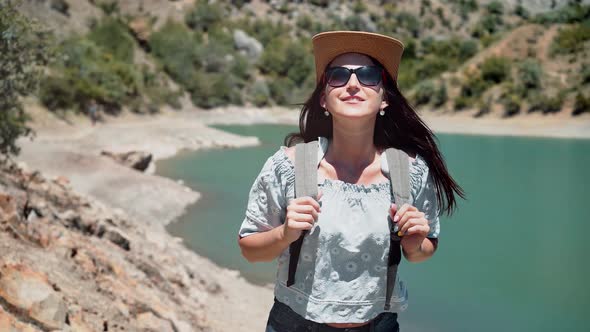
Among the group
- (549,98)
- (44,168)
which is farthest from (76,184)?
(549,98)

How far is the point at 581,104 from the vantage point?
126 feet

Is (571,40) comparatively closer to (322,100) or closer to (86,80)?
(86,80)

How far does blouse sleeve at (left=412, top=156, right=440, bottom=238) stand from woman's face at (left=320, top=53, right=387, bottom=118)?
11.1 inches

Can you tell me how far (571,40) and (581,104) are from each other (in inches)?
523

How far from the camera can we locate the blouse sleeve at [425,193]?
2.30 metres

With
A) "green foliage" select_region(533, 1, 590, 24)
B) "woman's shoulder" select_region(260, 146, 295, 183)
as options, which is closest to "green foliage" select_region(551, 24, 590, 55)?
"green foliage" select_region(533, 1, 590, 24)

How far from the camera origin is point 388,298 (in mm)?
2295

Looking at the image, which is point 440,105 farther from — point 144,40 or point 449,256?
point 449,256

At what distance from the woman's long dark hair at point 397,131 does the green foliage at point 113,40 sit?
4606 cm

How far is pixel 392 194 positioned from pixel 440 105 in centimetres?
4987

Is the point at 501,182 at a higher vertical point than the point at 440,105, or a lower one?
higher

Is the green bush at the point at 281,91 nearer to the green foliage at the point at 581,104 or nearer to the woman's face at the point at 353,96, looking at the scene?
the green foliage at the point at 581,104

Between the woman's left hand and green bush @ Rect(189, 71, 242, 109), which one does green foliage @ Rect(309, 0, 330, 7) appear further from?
the woman's left hand

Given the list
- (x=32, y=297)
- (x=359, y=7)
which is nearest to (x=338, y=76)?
(x=32, y=297)
